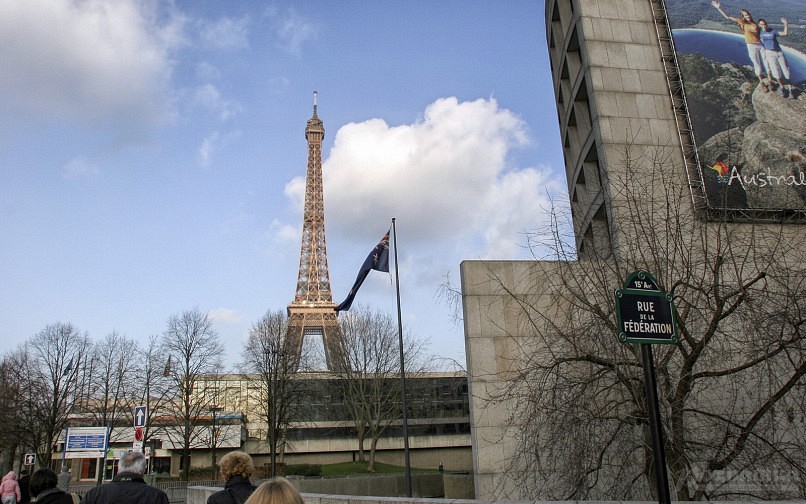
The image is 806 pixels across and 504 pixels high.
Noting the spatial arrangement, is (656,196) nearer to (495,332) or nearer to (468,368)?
(495,332)

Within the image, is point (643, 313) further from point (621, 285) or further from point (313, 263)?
point (313, 263)

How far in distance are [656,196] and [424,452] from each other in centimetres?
4219

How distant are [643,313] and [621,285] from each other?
151 inches

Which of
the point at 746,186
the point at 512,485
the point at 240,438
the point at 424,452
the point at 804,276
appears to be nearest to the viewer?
the point at 804,276

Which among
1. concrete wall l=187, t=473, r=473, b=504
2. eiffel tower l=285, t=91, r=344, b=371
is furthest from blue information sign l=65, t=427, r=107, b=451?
eiffel tower l=285, t=91, r=344, b=371

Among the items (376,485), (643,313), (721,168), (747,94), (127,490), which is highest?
(747,94)

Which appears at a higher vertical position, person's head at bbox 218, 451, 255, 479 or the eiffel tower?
the eiffel tower

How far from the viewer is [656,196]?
16016 mm

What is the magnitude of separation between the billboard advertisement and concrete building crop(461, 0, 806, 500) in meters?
0.09

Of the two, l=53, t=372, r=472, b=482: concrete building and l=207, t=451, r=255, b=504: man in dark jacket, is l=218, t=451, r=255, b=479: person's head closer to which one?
l=207, t=451, r=255, b=504: man in dark jacket

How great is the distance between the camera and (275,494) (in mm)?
2713

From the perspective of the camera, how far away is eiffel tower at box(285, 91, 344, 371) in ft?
238

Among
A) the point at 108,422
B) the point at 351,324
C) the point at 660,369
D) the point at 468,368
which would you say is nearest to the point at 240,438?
the point at 108,422

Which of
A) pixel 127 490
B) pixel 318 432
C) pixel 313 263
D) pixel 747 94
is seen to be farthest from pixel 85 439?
pixel 313 263
